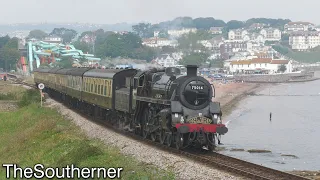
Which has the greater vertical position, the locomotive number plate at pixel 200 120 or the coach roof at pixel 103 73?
the coach roof at pixel 103 73

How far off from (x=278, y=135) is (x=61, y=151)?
32800 mm

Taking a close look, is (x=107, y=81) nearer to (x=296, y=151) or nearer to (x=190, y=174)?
(x=296, y=151)

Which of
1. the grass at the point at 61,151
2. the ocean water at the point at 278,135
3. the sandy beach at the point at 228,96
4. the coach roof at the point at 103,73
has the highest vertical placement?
the coach roof at the point at 103,73

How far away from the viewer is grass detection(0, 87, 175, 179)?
2356 centimetres

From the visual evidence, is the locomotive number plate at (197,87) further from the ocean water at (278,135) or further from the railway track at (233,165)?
the ocean water at (278,135)

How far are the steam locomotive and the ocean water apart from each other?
295 inches

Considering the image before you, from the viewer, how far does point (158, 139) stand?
104 feet

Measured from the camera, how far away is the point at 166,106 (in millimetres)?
29000

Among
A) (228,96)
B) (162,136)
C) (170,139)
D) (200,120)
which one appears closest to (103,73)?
(162,136)

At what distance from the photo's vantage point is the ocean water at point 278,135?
38.5 metres

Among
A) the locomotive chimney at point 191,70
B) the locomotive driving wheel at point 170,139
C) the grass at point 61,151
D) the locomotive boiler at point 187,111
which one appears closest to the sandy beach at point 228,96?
the grass at point 61,151

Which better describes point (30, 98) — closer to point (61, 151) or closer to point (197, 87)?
point (61, 151)

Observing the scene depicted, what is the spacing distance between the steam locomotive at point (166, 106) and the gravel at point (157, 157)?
1.13m

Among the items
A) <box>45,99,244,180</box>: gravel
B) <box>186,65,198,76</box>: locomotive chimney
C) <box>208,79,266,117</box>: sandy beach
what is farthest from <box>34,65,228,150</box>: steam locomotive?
<box>208,79,266,117</box>: sandy beach
